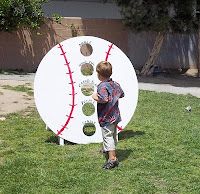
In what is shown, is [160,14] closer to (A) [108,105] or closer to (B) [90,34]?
(B) [90,34]

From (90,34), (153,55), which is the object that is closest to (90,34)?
(90,34)

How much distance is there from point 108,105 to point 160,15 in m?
10.3

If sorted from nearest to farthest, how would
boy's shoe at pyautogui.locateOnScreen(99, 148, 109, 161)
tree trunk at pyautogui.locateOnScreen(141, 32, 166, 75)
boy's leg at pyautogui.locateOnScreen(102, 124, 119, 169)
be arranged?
boy's leg at pyautogui.locateOnScreen(102, 124, 119, 169), boy's shoe at pyautogui.locateOnScreen(99, 148, 109, 161), tree trunk at pyautogui.locateOnScreen(141, 32, 166, 75)

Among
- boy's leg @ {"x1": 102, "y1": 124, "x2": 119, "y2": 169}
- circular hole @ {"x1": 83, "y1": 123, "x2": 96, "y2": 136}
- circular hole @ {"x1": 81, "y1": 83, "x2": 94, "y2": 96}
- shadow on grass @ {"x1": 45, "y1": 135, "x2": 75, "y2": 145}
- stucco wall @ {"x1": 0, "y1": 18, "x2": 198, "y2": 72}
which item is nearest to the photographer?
boy's leg @ {"x1": 102, "y1": 124, "x2": 119, "y2": 169}

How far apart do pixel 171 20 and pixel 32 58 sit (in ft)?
16.3

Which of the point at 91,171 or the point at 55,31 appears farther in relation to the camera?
the point at 55,31

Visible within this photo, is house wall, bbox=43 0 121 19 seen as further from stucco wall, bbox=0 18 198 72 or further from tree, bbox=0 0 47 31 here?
tree, bbox=0 0 47 31

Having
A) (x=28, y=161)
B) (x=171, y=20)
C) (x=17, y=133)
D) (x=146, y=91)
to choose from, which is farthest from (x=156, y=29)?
(x=28, y=161)

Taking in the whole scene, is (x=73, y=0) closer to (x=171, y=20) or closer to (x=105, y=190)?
(x=171, y=20)

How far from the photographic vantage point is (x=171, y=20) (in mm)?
16312

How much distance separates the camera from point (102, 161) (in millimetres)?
6145

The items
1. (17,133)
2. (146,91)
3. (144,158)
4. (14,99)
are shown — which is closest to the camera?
(144,158)

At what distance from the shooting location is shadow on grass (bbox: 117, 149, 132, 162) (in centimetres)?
631

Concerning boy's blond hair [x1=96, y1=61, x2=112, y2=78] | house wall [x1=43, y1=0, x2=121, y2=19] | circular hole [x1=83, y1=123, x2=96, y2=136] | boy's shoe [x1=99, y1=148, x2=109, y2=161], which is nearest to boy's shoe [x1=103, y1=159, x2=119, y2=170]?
boy's shoe [x1=99, y1=148, x2=109, y2=161]
